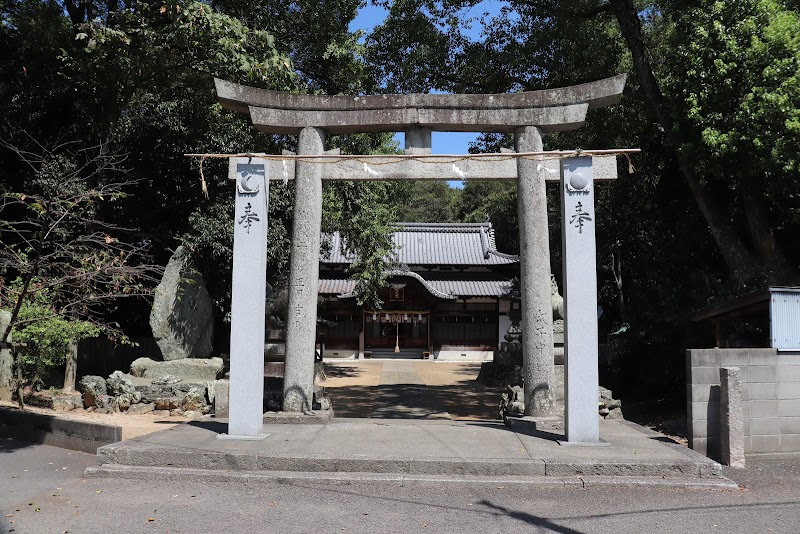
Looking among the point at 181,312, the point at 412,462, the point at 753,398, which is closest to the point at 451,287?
the point at 181,312

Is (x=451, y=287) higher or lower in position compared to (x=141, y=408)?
higher

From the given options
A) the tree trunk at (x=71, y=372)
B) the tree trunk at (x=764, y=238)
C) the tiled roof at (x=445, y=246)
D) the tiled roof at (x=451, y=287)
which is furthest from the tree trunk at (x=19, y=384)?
the tiled roof at (x=445, y=246)

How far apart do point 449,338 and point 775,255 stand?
1994 cm

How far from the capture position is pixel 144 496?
16.9 feet

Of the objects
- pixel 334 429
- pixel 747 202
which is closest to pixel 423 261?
pixel 747 202

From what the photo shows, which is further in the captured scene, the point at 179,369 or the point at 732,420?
the point at 179,369

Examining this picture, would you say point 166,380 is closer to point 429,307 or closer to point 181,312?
point 181,312

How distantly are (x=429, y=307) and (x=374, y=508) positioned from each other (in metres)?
25.0

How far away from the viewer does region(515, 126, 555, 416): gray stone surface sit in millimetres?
7520

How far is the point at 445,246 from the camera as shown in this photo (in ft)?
105

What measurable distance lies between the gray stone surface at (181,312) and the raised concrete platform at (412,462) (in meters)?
7.90

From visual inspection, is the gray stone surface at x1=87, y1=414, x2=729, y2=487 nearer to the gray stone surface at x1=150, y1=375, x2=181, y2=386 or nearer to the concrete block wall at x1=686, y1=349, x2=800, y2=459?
the concrete block wall at x1=686, y1=349, x2=800, y2=459

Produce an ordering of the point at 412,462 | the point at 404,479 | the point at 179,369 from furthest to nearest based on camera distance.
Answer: the point at 179,369, the point at 412,462, the point at 404,479

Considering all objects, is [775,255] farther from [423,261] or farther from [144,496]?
[423,261]
